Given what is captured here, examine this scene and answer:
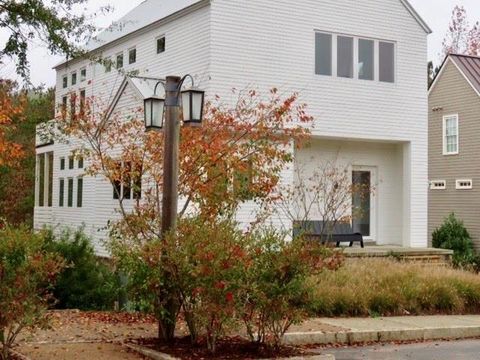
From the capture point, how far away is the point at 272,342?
30.5 ft

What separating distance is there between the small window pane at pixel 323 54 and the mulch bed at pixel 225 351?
495 inches

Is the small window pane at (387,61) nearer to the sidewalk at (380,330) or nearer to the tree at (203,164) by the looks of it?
the tree at (203,164)

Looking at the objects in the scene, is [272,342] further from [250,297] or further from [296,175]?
[296,175]

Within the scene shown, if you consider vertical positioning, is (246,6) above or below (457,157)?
above

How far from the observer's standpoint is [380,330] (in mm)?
11625

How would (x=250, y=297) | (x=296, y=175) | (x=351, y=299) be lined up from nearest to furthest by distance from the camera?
1. (x=250, y=297)
2. (x=351, y=299)
3. (x=296, y=175)

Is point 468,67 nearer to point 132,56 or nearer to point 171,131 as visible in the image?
point 132,56

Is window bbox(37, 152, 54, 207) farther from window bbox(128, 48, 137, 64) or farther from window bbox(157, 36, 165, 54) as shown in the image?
window bbox(157, 36, 165, 54)

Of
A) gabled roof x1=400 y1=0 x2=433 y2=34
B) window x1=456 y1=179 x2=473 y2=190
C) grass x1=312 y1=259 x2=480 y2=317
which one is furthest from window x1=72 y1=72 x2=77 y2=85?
grass x1=312 y1=259 x2=480 y2=317

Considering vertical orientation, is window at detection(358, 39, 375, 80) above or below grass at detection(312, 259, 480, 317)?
above

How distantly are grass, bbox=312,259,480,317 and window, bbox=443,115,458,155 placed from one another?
45.7 ft

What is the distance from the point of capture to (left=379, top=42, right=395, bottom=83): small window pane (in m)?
21.8

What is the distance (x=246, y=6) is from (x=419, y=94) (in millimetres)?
6151

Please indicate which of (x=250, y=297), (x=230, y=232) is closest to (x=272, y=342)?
(x=250, y=297)
